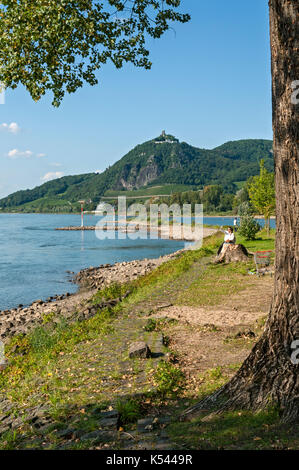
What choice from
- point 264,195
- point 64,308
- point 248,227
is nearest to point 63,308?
point 64,308

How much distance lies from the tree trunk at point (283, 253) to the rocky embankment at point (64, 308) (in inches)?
405

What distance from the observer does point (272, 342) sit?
5.08 meters

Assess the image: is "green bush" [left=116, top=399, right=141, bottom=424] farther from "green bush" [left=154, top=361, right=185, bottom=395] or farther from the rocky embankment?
the rocky embankment

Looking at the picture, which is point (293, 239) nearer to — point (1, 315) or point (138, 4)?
point (138, 4)

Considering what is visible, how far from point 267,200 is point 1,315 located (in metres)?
32.9

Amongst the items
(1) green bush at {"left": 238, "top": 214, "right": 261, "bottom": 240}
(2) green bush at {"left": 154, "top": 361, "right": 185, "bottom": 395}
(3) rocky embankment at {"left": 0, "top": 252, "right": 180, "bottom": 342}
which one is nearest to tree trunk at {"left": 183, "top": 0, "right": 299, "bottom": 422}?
(2) green bush at {"left": 154, "top": 361, "right": 185, "bottom": 395}

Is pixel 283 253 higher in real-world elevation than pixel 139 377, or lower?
higher

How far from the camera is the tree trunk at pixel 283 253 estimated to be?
479 centimetres

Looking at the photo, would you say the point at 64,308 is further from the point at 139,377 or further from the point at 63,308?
the point at 139,377

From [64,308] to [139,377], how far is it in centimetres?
1540

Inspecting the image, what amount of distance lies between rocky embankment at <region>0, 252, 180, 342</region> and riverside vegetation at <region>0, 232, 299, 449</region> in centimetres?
130

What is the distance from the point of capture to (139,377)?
7.32 metres

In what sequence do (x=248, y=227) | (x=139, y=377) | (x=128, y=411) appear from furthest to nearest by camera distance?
1. (x=248, y=227)
2. (x=139, y=377)
3. (x=128, y=411)

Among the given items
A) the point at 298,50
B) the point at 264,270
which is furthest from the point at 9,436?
the point at 264,270
